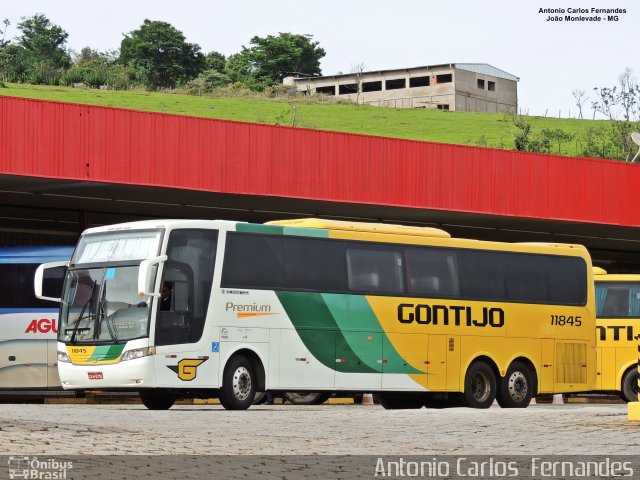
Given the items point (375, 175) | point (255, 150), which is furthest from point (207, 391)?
point (375, 175)

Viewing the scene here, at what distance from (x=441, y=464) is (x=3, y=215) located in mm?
25909

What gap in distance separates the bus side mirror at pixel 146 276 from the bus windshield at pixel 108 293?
235mm

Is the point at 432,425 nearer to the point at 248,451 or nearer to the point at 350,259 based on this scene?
the point at 248,451

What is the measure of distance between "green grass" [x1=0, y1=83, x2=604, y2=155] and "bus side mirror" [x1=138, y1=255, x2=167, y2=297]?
69.3 meters

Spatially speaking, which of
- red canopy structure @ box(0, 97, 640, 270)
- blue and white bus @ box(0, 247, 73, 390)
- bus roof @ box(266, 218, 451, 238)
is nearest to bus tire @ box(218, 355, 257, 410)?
bus roof @ box(266, 218, 451, 238)

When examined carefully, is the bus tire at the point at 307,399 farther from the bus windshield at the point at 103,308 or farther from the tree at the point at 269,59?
the tree at the point at 269,59

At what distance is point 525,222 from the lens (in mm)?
37125

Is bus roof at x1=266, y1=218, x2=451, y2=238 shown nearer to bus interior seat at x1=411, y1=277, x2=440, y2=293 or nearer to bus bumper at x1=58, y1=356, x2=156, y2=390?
bus interior seat at x1=411, y1=277, x2=440, y2=293

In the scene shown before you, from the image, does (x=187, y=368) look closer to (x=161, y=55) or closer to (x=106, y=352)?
(x=106, y=352)

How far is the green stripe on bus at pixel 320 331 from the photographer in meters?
21.7

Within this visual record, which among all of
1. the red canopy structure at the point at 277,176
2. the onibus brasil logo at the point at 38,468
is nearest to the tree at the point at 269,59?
the red canopy structure at the point at 277,176

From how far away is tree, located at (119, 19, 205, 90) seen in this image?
126812mm

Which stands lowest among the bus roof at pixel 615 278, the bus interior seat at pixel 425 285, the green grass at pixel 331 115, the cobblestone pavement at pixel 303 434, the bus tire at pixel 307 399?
the bus tire at pixel 307 399

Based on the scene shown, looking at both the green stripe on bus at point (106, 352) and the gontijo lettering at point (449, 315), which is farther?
the gontijo lettering at point (449, 315)
